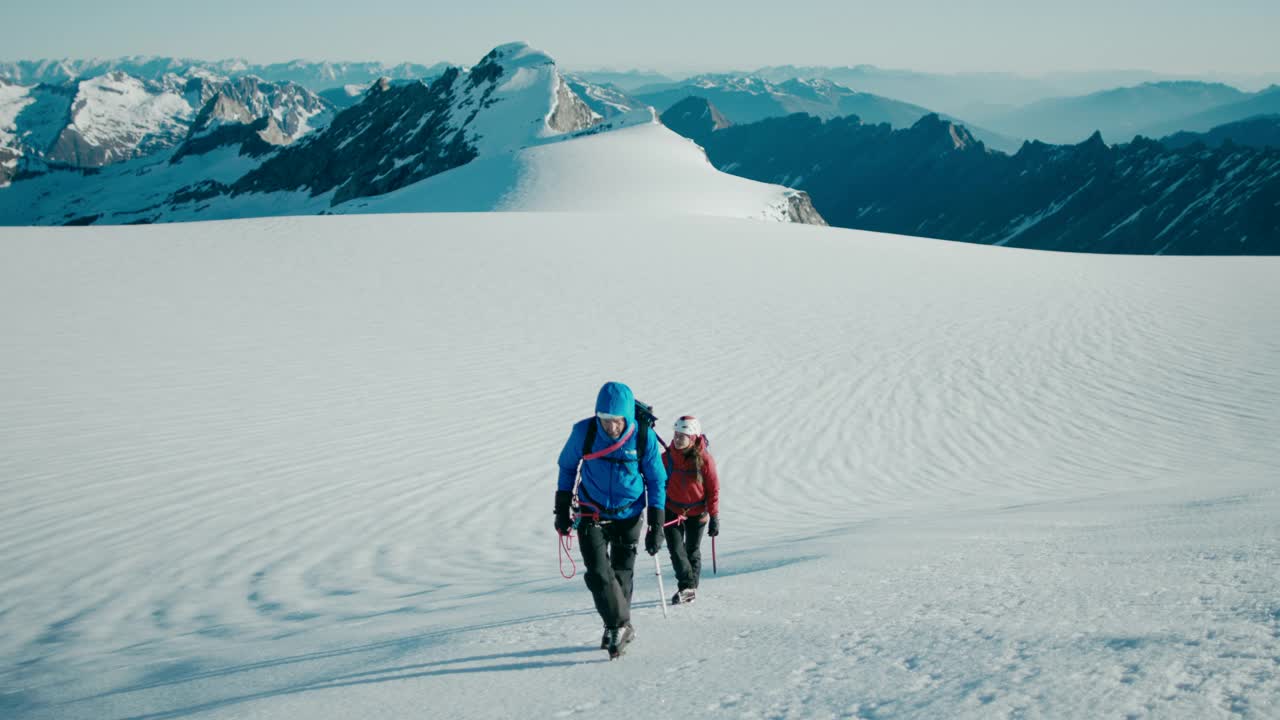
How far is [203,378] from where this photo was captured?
38.7ft

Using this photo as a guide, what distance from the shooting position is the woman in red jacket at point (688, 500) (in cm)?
489

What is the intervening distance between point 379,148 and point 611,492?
14028 cm

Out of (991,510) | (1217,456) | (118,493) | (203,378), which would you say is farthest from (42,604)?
(1217,456)

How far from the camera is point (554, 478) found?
8688 mm

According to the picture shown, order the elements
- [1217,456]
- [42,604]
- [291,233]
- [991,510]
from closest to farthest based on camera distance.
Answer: [42,604], [991,510], [1217,456], [291,233]

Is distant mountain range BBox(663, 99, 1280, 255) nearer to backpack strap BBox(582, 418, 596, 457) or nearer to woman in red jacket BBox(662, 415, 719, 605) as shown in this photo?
woman in red jacket BBox(662, 415, 719, 605)

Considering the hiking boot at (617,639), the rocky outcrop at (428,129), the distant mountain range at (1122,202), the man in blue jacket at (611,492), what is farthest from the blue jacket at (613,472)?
the distant mountain range at (1122,202)

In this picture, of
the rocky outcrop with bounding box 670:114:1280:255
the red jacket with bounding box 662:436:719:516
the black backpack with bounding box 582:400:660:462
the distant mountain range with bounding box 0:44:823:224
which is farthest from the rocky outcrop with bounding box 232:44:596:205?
the black backpack with bounding box 582:400:660:462

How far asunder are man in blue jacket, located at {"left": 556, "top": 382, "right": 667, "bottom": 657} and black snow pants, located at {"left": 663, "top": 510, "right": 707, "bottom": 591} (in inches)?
28.4

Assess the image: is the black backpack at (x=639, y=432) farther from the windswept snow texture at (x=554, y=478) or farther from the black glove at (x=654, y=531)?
the windswept snow texture at (x=554, y=478)

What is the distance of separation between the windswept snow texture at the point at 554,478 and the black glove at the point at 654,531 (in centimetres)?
48

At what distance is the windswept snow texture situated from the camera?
3.60m

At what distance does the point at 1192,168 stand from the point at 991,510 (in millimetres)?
159163

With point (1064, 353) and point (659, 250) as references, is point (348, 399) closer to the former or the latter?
point (1064, 353)
